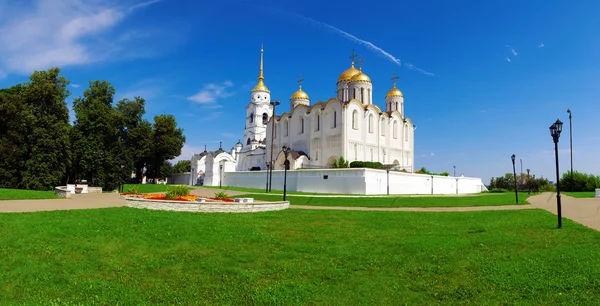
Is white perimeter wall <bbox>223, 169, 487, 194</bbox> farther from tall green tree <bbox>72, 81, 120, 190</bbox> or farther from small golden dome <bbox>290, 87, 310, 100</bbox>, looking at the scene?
small golden dome <bbox>290, 87, 310, 100</bbox>

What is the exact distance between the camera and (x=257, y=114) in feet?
226

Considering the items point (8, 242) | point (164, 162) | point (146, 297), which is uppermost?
point (164, 162)

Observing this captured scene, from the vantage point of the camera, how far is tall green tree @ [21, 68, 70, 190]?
30.8 m

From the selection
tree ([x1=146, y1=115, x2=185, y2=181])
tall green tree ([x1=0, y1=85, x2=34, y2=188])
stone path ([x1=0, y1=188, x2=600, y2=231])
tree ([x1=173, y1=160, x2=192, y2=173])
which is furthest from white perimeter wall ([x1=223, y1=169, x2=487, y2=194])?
tree ([x1=173, y1=160, x2=192, y2=173])

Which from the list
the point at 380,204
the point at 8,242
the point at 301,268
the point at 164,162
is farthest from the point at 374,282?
the point at 164,162

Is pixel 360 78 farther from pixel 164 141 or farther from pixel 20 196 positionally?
pixel 20 196

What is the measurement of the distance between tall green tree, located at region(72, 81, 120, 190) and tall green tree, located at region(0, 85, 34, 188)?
13.1 ft

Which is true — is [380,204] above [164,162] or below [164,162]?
below

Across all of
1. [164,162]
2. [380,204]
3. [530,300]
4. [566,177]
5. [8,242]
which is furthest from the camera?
[164,162]

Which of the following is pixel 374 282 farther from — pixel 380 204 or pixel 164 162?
pixel 164 162

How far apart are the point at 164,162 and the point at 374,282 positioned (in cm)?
5339

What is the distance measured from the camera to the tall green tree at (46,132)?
30812 millimetres

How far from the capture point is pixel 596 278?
21.5 ft

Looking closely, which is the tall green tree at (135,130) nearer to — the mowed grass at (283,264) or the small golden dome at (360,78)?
the small golden dome at (360,78)
